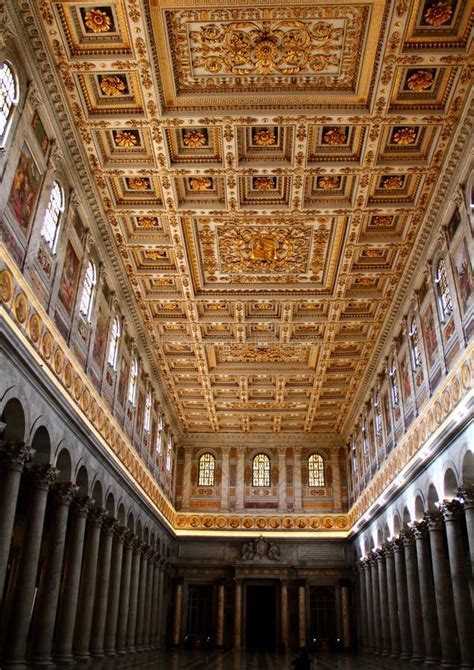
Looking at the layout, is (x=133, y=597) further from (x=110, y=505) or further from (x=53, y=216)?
(x=53, y=216)

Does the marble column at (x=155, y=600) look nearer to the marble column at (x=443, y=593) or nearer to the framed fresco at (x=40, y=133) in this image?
the marble column at (x=443, y=593)

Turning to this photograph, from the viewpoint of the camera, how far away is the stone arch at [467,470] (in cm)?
1762

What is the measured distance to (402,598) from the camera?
25.8 metres

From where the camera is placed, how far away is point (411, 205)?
20641 mm

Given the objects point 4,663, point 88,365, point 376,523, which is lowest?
point 4,663

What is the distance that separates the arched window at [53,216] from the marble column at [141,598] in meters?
17.5

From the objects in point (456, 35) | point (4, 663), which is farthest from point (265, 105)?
point (4, 663)

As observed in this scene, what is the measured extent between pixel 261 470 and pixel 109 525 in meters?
18.5

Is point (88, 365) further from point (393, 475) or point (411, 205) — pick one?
point (393, 475)

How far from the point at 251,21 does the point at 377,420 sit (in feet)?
66.0

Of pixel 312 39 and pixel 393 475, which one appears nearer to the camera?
pixel 312 39

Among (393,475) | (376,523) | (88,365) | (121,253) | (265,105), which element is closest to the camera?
(265,105)

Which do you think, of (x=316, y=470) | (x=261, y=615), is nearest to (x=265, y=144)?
(x=316, y=470)

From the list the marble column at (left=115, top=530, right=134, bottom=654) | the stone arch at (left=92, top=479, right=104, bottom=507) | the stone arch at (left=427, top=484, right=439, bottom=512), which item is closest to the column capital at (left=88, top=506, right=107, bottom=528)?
the stone arch at (left=92, top=479, right=104, bottom=507)
